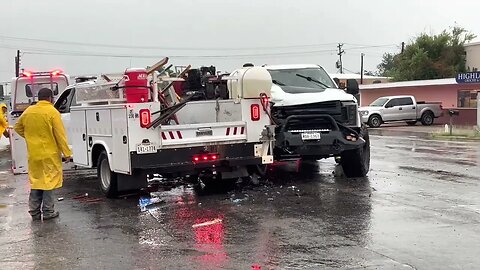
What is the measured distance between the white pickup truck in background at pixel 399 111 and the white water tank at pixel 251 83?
1008 inches

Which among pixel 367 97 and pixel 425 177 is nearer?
pixel 425 177

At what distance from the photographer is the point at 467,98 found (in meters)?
34.5

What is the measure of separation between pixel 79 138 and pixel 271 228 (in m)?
5.12

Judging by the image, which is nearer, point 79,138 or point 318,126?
point 318,126

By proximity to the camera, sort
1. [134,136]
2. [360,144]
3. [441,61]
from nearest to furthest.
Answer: [134,136]
[360,144]
[441,61]

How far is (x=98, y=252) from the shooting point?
6.27 meters

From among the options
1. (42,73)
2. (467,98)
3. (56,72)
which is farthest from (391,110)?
(42,73)

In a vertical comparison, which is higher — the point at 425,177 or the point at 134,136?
the point at 134,136

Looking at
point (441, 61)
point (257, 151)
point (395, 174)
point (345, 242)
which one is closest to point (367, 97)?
point (441, 61)

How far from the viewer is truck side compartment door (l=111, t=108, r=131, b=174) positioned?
886 cm

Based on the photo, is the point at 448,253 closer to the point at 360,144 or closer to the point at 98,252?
the point at 98,252

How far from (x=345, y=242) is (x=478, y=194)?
3941 millimetres

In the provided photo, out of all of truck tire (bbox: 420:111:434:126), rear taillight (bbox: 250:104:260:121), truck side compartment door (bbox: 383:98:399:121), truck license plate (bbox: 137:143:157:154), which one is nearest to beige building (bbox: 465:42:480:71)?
truck tire (bbox: 420:111:434:126)

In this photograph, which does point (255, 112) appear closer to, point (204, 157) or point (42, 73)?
point (204, 157)
